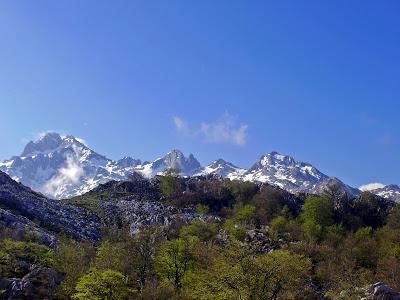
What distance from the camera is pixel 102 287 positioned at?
6625 cm

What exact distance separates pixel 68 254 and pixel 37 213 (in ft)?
212

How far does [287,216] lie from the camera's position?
182m

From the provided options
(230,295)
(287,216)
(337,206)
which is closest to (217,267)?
(230,295)

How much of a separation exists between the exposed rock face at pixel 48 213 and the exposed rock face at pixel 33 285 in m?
56.5

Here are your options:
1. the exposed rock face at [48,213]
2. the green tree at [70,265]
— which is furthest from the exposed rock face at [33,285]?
the exposed rock face at [48,213]

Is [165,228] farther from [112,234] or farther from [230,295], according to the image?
[230,295]

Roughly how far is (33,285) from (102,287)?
686 inches

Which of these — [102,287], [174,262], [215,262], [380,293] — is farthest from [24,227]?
[380,293]

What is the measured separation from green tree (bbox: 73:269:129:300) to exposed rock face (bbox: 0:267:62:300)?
39.4ft

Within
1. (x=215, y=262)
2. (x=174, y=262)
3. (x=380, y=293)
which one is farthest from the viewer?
(x=174, y=262)

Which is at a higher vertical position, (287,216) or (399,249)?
(287,216)

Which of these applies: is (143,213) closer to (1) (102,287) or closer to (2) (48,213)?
(2) (48,213)

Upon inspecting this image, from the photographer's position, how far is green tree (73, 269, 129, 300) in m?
65.9

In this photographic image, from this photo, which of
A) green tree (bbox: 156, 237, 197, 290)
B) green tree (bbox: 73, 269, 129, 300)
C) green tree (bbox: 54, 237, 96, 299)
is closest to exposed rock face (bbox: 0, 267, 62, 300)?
green tree (bbox: 54, 237, 96, 299)
